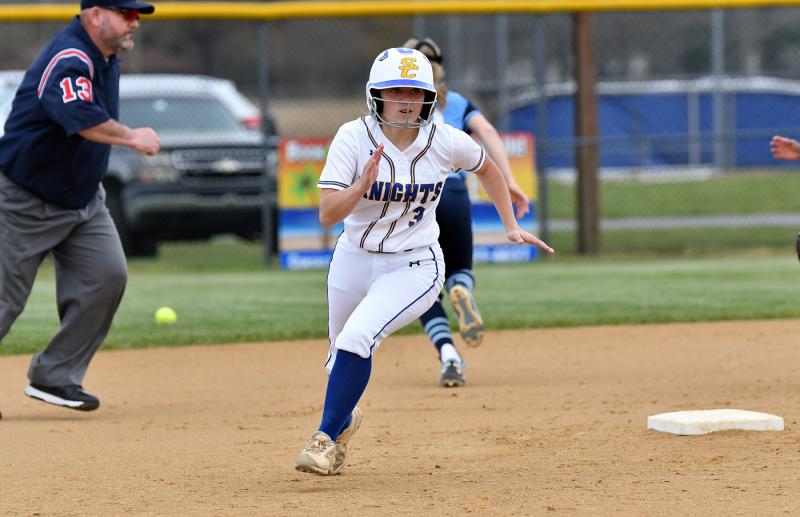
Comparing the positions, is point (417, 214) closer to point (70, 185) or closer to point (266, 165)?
point (70, 185)

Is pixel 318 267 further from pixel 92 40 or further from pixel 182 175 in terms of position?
pixel 92 40

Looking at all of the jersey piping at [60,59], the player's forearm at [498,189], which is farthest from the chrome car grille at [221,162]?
the player's forearm at [498,189]

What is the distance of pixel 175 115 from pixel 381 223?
10334 mm

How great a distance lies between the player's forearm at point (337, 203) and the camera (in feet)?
15.6

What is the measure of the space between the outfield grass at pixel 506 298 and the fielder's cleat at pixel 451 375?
2250 mm

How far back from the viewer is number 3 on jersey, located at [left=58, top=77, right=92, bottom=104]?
5984 millimetres

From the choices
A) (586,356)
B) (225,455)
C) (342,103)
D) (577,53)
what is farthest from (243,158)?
(342,103)

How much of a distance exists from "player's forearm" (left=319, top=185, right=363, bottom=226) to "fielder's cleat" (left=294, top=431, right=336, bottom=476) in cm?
80

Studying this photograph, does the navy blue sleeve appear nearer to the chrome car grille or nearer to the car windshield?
the chrome car grille

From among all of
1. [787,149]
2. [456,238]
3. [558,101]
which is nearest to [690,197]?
[558,101]

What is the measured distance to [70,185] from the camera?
638 cm

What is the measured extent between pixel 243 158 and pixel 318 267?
1539mm

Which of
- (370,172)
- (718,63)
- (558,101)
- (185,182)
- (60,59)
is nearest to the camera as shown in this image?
(370,172)

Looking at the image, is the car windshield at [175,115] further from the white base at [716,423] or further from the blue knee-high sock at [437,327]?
the white base at [716,423]
